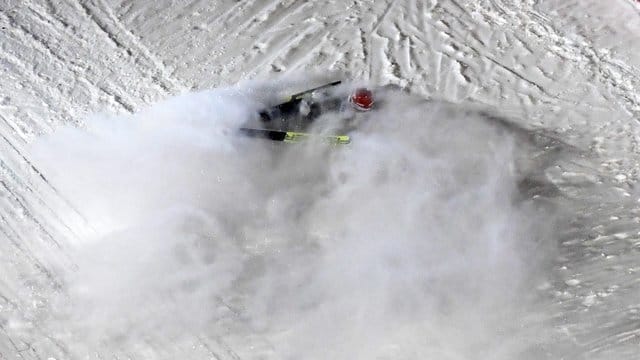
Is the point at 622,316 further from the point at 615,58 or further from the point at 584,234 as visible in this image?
the point at 615,58

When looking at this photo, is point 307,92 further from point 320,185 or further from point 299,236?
point 299,236

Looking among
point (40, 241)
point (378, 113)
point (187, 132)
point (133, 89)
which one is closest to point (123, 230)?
point (40, 241)

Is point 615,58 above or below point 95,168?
below

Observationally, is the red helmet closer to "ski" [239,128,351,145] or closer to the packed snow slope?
the packed snow slope

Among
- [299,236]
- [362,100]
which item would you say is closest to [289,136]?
[362,100]

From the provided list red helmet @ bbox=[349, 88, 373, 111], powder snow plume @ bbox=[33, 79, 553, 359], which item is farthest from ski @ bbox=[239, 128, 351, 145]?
red helmet @ bbox=[349, 88, 373, 111]

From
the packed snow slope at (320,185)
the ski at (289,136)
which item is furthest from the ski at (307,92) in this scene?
the ski at (289,136)
